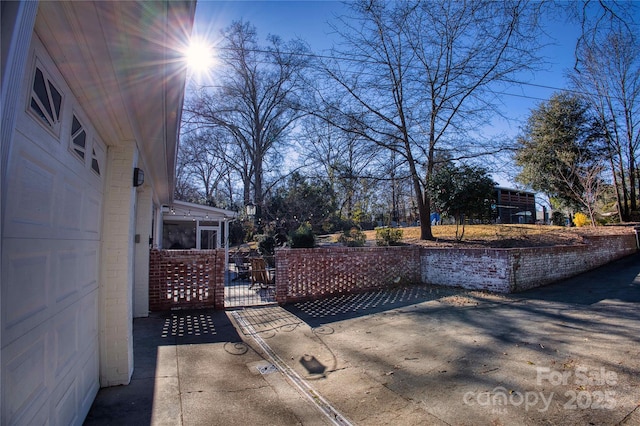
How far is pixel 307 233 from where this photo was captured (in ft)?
36.3

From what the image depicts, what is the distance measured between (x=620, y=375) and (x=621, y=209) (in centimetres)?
1863

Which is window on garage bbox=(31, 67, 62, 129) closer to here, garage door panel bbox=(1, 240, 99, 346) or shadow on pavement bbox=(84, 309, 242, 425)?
garage door panel bbox=(1, 240, 99, 346)

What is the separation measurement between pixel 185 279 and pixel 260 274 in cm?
317

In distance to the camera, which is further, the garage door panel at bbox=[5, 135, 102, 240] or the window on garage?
the window on garage

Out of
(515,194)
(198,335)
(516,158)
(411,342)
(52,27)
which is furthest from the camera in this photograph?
(515,194)

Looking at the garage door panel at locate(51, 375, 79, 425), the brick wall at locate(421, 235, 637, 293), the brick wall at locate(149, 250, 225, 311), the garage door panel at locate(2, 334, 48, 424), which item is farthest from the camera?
the brick wall at locate(421, 235, 637, 293)

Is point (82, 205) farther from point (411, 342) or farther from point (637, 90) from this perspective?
point (637, 90)

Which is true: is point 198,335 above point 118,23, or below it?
below

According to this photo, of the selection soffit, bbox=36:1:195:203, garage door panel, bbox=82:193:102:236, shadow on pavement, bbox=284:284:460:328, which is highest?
soffit, bbox=36:1:195:203

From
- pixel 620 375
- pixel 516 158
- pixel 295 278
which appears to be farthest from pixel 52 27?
pixel 516 158

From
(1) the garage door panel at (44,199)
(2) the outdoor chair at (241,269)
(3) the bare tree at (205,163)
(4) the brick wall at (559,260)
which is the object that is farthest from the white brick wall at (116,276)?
(3) the bare tree at (205,163)

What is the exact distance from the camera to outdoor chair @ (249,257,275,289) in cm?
984

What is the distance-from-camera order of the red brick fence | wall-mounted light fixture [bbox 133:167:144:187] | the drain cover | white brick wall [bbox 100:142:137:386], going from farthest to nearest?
the red brick fence
the drain cover
wall-mounted light fixture [bbox 133:167:144:187]
white brick wall [bbox 100:142:137:386]

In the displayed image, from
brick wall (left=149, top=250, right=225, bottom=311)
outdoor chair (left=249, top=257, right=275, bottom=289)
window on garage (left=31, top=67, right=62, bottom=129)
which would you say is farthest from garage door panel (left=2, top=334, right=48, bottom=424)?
outdoor chair (left=249, top=257, right=275, bottom=289)
